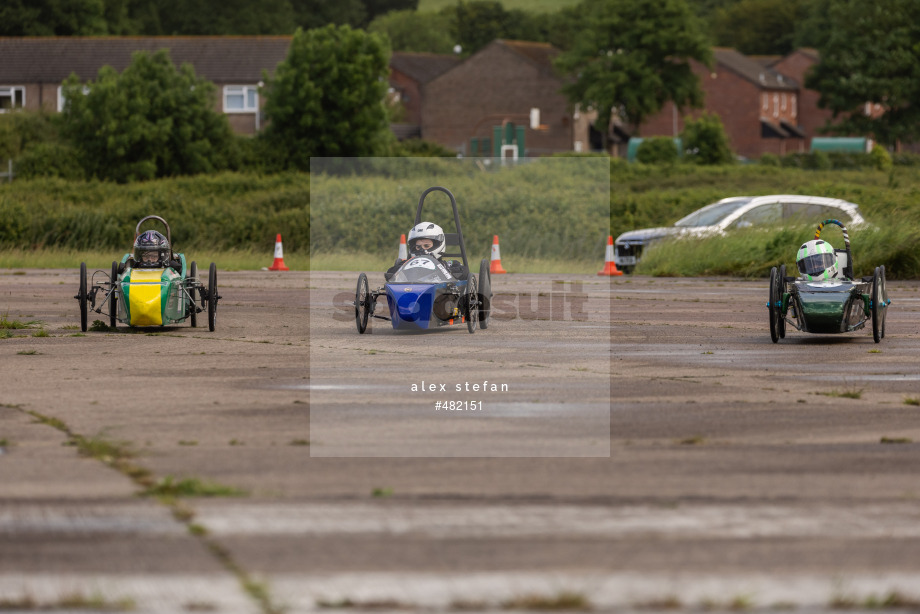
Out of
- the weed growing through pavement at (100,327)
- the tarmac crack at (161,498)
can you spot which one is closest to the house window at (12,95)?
the weed growing through pavement at (100,327)

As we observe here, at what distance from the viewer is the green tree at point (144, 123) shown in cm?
6456

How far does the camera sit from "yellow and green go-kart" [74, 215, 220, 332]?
17781 millimetres

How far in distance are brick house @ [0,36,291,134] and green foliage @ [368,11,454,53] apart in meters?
68.9

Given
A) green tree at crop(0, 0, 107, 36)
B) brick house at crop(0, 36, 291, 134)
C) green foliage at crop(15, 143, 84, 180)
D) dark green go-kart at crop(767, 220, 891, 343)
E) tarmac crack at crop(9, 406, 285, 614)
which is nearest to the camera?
tarmac crack at crop(9, 406, 285, 614)

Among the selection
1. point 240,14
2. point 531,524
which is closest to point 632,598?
point 531,524

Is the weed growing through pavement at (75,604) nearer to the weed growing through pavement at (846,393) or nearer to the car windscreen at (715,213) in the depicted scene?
the weed growing through pavement at (846,393)

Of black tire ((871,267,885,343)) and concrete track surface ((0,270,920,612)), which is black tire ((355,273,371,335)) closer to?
concrete track surface ((0,270,920,612))

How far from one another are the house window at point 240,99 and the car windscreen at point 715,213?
5379 cm

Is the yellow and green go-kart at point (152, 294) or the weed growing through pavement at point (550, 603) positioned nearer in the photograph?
the weed growing through pavement at point (550, 603)

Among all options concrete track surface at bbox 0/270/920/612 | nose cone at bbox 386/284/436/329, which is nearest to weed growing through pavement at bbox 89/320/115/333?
concrete track surface at bbox 0/270/920/612

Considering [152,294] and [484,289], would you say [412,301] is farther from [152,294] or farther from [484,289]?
[152,294]

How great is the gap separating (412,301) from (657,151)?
6495 cm

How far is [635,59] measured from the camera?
9375cm

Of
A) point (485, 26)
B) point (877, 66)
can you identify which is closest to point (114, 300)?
point (877, 66)
